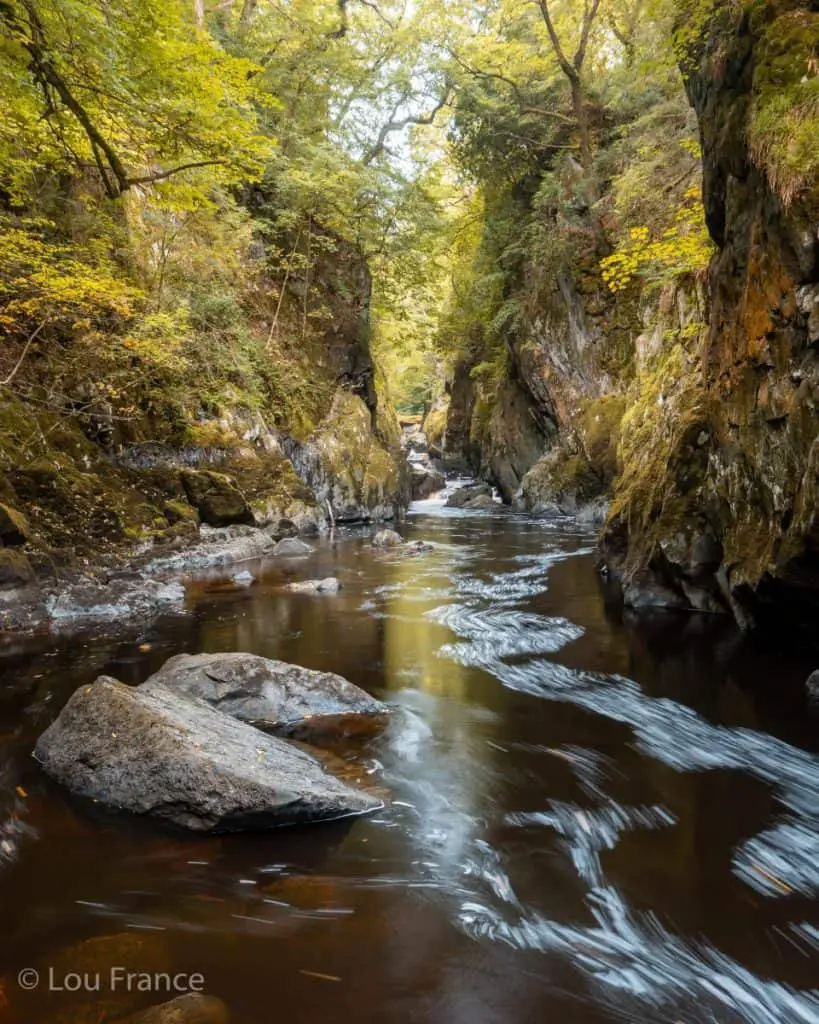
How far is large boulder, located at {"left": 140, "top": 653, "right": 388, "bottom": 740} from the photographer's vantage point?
15.0ft

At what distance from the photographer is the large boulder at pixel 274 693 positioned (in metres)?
4.56

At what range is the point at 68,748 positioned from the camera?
11.7ft

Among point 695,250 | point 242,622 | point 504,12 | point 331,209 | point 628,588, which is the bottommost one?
point 242,622

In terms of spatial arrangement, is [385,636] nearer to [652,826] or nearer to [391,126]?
[652,826]

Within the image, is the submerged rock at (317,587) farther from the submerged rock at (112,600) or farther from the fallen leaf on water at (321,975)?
the fallen leaf on water at (321,975)

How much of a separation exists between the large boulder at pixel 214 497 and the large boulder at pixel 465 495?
43.6 feet

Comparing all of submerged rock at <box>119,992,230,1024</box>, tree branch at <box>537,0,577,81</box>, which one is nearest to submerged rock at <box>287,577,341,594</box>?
submerged rock at <box>119,992,230,1024</box>

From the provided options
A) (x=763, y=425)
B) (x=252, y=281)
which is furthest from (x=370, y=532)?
(x=763, y=425)

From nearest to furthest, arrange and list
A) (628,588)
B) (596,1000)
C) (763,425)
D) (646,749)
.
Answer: (596,1000), (646,749), (763,425), (628,588)

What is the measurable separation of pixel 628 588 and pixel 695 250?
5.04 meters

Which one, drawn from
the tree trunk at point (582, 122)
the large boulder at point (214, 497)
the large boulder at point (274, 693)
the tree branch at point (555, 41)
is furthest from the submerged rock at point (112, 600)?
the tree branch at point (555, 41)

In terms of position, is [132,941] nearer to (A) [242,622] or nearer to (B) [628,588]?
(A) [242,622]

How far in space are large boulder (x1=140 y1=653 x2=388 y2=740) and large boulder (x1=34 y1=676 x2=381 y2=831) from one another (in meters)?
0.69

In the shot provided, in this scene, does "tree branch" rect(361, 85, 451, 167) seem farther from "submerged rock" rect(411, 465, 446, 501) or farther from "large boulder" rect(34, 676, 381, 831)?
"large boulder" rect(34, 676, 381, 831)
